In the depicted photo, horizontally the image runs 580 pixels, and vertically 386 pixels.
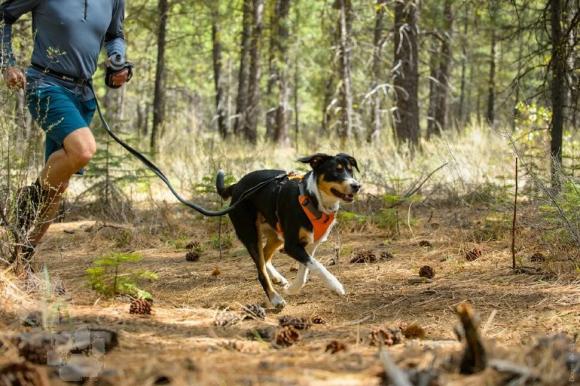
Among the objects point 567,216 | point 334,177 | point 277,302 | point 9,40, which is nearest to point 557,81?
point 567,216

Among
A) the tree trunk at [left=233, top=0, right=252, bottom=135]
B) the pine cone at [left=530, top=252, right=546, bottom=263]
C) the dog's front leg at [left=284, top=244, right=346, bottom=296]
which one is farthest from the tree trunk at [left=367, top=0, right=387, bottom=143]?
the dog's front leg at [left=284, top=244, right=346, bottom=296]

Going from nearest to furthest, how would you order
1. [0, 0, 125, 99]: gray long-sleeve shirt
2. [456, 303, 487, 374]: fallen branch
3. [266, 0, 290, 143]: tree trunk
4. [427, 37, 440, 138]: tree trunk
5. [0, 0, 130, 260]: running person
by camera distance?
[456, 303, 487, 374]: fallen branch
[0, 0, 130, 260]: running person
[0, 0, 125, 99]: gray long-sleeve shirt
[266, 0, 290, 143]: tree trunk
[427, 37, 440, 138]: tree trunk

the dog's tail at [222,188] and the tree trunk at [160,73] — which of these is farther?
the tree trunk at [160,73]

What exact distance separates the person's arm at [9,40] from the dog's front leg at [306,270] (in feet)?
7.66

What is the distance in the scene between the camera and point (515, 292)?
4.38 meters

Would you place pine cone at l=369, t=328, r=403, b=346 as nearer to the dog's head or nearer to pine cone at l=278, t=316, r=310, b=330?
pine cone at l=278, t=316, r=310, b=330

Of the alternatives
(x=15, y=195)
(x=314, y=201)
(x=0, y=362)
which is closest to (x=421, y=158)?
(x=314, y=201)

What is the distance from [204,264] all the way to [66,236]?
211 cm

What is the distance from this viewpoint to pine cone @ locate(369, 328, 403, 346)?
3.03 m

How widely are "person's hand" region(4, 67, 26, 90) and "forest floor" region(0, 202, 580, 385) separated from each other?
1390mm

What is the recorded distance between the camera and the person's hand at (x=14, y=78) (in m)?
4.04

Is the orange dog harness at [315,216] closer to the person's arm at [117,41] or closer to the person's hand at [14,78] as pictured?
the person's arm at [117,41]

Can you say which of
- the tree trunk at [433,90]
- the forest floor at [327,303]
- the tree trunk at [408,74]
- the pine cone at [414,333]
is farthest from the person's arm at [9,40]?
the tree trunk at [433,90]

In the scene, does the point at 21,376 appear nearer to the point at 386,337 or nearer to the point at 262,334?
the point at 262,334
